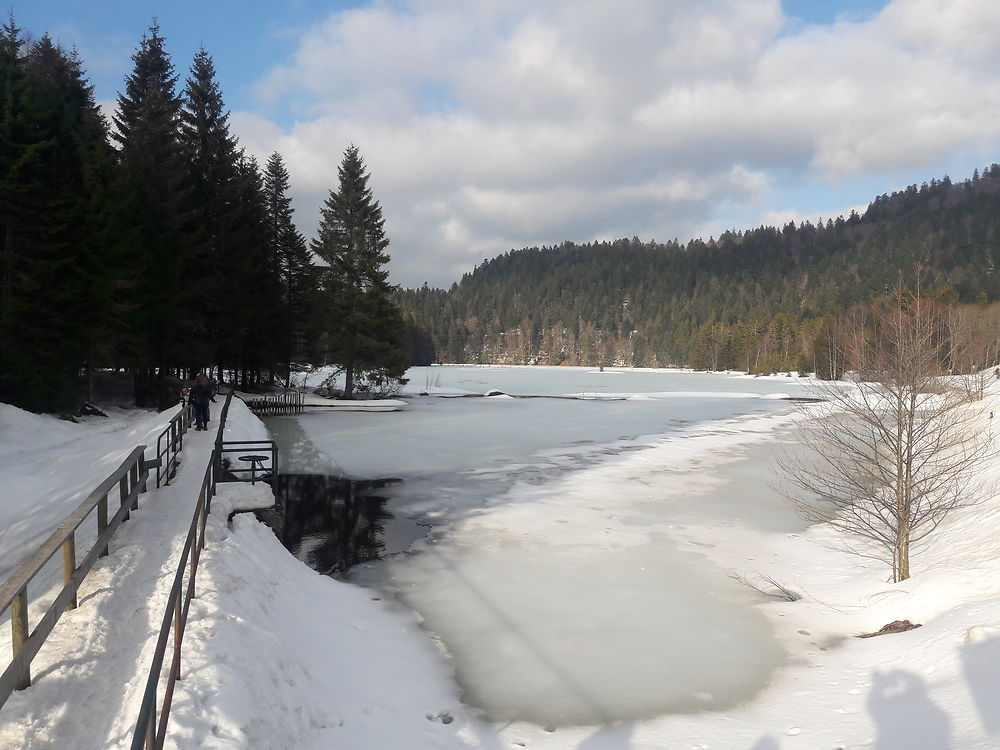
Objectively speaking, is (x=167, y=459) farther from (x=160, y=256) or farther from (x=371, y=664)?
(x=160, y=256)

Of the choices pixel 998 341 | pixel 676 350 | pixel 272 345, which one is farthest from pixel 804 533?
pixel 676 350

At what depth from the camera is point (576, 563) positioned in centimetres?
1096

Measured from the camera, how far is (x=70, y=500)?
37.1ft

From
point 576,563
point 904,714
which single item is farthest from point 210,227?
point 904,714

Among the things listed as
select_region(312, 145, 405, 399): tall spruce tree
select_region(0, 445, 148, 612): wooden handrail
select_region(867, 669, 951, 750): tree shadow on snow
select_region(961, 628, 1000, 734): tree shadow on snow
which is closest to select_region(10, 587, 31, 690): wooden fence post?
select_region(0, 445, 148, 612): wooden handrail

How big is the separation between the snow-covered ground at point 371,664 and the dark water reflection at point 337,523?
1.51 metres

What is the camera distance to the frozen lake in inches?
278

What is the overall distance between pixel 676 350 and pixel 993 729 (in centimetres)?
17079

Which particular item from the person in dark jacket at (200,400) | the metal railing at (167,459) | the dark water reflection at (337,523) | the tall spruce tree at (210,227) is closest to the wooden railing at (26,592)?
the metal railing at (167,459)

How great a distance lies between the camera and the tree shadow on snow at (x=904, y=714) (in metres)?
5.28

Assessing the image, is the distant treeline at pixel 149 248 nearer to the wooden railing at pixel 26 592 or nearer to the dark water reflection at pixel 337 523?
the dark water reflection at pixel 337 523

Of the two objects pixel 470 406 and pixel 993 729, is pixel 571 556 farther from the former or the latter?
pixel 470 406

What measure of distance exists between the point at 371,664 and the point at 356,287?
38.9 metres

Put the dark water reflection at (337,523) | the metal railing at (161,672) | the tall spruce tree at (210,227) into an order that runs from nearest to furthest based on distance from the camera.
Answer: the metal railing at (161,672) → the dark water reflection at (337,523) → the tall spruce tree at (210,227)
